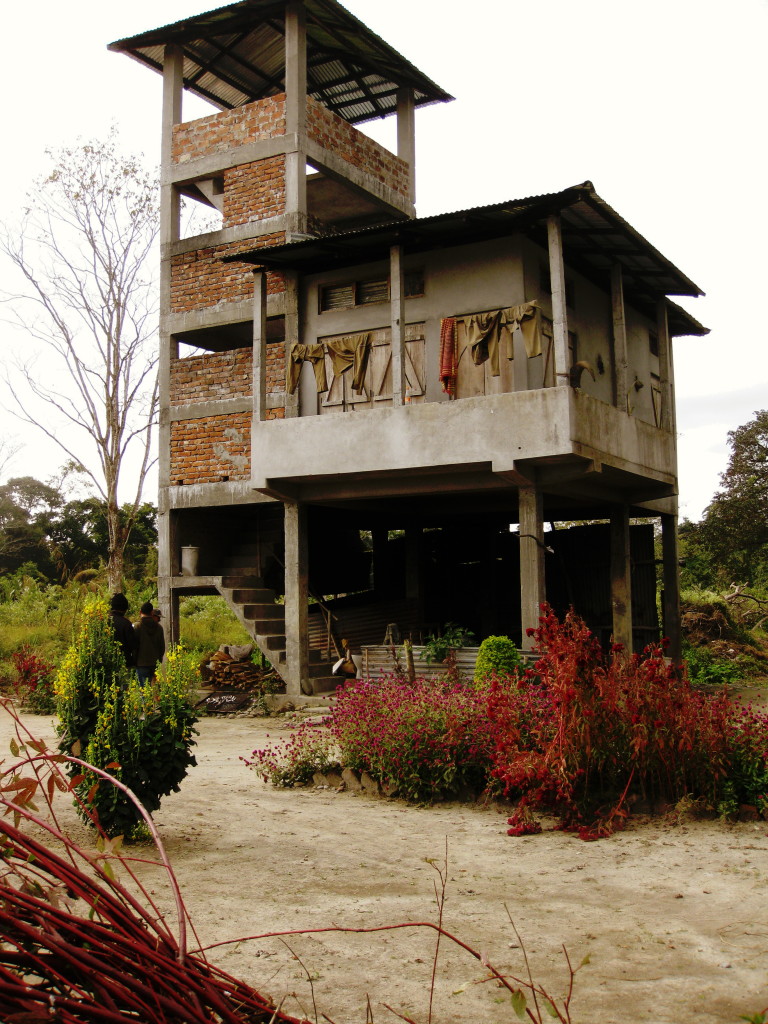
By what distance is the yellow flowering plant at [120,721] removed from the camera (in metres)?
6.54

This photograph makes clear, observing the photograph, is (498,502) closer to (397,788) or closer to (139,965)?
(397,788)

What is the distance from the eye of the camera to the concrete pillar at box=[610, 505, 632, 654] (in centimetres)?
1648

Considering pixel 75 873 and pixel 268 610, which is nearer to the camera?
pixel 75 873

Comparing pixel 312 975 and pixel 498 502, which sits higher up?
pixel 498 502

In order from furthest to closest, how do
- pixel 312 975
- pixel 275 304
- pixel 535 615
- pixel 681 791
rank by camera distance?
pixel 275 304 < pixel 535 615 < pixel 681 791 < pixel 312 975

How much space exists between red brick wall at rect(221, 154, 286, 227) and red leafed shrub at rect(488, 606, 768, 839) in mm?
11417

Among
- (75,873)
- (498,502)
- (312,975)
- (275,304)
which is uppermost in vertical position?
(275,304)

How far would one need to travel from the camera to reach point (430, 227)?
13547 millimetres

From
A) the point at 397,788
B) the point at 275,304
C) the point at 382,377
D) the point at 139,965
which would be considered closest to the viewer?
the point at 139,965

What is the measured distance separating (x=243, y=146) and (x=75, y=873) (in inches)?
661

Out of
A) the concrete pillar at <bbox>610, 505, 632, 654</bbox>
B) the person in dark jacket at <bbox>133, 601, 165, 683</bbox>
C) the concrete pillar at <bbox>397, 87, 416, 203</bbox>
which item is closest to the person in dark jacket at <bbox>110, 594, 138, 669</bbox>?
the person in dark jacket at <bbox>133, 601, 165, 683</bbox>

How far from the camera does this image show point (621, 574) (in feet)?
55.3

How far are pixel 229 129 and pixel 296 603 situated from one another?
8805 millimetres

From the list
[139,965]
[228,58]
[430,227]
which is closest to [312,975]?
[139,965]
